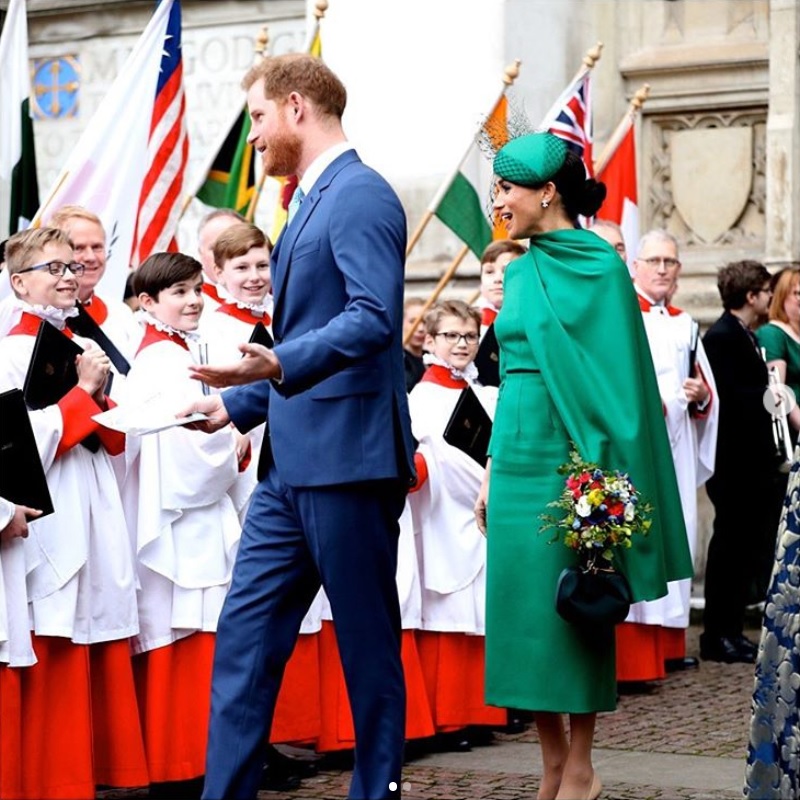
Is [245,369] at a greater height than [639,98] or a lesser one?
lesser

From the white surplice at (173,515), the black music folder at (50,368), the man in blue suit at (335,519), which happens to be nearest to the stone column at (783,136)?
the white surplice at (173,515)

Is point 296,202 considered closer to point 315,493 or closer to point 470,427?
point 315,493

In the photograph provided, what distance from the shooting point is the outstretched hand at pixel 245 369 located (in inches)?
190

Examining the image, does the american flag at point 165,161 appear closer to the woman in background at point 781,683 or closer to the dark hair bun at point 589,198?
the dark hair bun at point 589,198

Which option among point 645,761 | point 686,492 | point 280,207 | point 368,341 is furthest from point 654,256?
point 368,341

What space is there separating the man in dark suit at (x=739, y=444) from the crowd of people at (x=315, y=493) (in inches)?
47.2

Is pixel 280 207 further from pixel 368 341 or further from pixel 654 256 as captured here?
pixel 368 341

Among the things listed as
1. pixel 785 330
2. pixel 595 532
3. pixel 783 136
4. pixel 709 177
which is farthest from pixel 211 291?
pixel 709 177

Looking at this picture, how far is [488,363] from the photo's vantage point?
845 cm

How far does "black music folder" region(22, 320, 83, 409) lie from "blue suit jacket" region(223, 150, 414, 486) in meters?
1.37

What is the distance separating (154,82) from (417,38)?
2.76 metres

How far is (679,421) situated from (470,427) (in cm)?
227

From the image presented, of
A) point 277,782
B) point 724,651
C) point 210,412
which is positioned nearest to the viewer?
point 210,412

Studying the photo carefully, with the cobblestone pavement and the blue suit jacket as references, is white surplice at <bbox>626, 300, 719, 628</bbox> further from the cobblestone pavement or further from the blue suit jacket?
the blue suit jacket
